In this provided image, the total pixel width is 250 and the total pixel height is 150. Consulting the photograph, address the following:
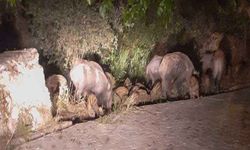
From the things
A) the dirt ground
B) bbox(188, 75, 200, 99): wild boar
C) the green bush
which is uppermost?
the green bush

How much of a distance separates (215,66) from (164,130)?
3498mm

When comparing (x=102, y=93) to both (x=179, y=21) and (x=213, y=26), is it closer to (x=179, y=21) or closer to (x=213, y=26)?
(x=179, y=21)

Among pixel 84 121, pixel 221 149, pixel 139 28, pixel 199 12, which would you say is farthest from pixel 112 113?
pixel 199 12

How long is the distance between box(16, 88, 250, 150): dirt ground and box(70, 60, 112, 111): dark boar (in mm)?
678

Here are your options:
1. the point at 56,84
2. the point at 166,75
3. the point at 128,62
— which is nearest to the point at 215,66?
the point at 166,75

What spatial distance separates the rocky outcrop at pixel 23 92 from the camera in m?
5.61

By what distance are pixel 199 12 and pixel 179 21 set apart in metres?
0.60

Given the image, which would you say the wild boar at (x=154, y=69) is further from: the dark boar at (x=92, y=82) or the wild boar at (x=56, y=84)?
the wild boar at (x=56, y=84)

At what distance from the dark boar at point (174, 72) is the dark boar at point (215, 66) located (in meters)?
0.82

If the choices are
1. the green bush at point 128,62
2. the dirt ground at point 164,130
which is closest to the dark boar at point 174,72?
the green bush at point 128,62

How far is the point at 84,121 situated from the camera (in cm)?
655

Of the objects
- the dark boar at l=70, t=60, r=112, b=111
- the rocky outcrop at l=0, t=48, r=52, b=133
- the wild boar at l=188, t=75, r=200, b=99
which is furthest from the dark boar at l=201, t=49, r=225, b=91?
the rocky outcrop at l=0, t=48, r=52, b=133

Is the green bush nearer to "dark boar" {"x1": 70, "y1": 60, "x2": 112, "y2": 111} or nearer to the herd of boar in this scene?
the herd of boar

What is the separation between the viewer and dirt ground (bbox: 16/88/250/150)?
5441mm
